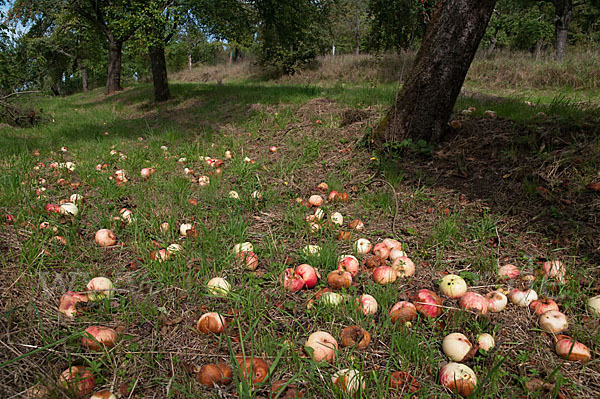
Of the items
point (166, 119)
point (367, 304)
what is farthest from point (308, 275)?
point (166, 119)

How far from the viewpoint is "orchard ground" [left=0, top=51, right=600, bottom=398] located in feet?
4.78

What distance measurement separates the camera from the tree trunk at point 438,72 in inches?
123

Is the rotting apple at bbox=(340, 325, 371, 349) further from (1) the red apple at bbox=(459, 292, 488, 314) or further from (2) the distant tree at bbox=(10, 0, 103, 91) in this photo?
(2) the distant tree at bbox=(10, 0, 103, 91)

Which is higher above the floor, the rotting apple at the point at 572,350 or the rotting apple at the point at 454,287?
the rotting apple at the point at 454,287

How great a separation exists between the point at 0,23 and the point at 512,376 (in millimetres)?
13270

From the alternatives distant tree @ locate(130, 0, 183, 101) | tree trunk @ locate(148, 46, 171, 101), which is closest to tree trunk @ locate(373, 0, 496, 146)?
distant tree @ locate(130, 0, 183, 101)

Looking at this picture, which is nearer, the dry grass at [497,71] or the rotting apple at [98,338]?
the rotting apple at [98,338]

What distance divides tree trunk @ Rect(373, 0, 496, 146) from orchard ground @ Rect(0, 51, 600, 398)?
0.26 metres

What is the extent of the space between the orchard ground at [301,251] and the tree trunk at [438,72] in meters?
0.26

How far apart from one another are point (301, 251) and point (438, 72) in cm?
247

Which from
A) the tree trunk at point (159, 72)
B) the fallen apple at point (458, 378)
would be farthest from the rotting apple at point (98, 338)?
the tree trunk at point (159, 72)

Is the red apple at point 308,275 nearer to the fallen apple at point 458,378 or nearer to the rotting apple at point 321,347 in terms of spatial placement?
the rotting apple at point 321,347

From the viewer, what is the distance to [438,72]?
335 cm

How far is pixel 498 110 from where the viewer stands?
15.4ft
